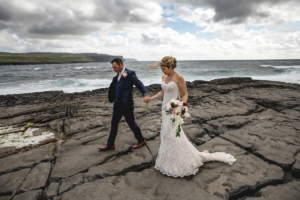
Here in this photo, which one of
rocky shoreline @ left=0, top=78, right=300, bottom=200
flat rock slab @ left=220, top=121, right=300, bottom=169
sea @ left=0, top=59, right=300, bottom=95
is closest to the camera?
rocky shoreline @ left=0, top=78, right=300, bottom=200

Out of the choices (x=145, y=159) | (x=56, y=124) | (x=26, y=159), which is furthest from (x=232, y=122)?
(x=56, y=124)

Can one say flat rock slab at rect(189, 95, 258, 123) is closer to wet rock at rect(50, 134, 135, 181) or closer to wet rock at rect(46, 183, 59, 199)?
wet rock at rect(50, 134, 135, 181)

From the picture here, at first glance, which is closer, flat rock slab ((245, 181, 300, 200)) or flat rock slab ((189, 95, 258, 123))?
flat rock slab ((245, 181, 300, 200))

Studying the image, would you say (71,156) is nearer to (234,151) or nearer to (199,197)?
(199,197)

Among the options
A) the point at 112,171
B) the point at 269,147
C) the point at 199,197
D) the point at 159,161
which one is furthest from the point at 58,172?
the point at 269,147

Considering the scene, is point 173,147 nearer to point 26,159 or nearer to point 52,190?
point 52,190

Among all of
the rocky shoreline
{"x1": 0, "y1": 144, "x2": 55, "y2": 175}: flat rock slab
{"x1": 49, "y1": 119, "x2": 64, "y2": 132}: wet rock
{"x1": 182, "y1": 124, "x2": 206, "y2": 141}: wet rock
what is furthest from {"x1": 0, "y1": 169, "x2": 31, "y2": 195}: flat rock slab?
{"x1": 182, "y1": 124, "x2": 206, "y2": 141}: wet rock

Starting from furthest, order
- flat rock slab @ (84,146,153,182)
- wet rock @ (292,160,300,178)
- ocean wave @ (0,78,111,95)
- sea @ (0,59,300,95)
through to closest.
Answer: sea @ (0,59,300,95)
ocean wave @ (0,78,111,95)
flat rock slab @ (84,146,153,182)
wet rock @ (292,160,300,178)

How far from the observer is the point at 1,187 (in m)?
2.85

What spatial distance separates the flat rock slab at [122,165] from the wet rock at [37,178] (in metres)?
0.77

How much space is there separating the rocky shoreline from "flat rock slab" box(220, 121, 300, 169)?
0.02 metres

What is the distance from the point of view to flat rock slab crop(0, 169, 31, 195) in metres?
2.77

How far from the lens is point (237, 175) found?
9.53 ft

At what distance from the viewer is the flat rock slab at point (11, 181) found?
109 inches
